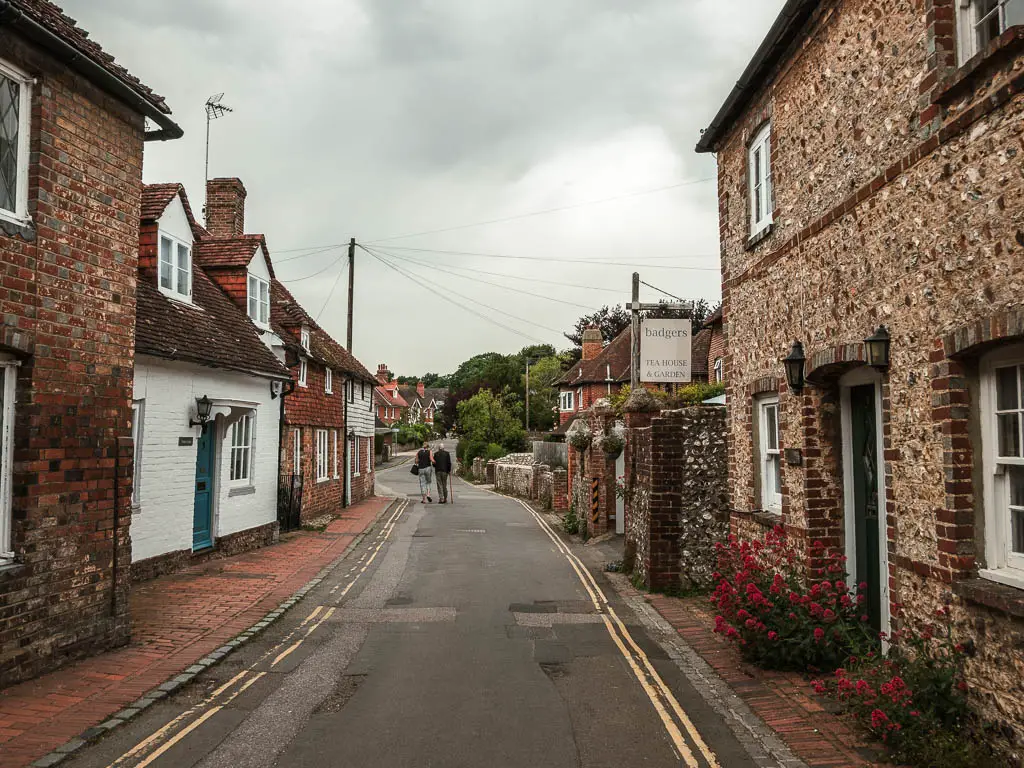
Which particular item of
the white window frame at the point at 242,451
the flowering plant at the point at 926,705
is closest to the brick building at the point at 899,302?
the flowering plant at the point at 926,705

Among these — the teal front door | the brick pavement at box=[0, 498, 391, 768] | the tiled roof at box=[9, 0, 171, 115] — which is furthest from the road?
the tiled roof at box=[9, 0, 171, 115]

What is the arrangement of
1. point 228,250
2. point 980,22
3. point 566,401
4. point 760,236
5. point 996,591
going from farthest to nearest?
1. point 566,401
2. point 228,250
3. point 760,236
4. point 980,22
5. point 996,591

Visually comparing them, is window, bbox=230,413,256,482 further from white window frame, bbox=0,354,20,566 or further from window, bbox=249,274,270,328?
white window frame, bbox=0,354,20,566

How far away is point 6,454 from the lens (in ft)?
22.4

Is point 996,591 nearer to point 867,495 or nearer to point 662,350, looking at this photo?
point 867,495

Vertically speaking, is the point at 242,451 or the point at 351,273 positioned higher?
the point at 351,273

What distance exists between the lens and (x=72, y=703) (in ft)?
20.9

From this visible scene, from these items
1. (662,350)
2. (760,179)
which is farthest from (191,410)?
(760,179)

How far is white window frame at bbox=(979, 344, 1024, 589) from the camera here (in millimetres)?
4973

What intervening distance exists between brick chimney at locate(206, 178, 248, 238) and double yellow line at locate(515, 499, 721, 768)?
44.7 feet

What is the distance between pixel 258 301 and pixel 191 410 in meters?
5.39

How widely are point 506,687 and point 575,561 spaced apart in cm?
789

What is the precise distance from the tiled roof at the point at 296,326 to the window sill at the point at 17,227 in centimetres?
1260

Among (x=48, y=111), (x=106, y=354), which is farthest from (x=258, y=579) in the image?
(x=48, y=111)
